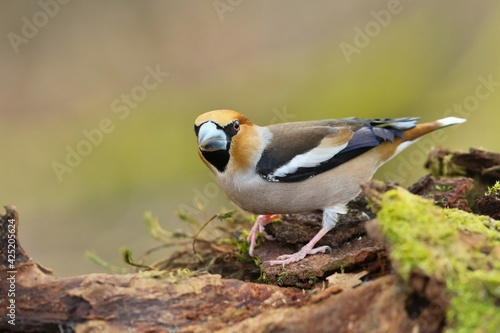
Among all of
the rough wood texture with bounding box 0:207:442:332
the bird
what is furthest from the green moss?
the bird

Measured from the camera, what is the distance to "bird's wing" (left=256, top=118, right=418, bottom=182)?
4777mm

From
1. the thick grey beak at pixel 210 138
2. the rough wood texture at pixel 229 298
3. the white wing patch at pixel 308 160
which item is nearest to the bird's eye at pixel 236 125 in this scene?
the thick grey beak at pixel 210 138

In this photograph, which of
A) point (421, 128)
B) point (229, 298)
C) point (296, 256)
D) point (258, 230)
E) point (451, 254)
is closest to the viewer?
point (451, 254)

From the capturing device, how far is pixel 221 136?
469 cm

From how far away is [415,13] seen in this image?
10.5 metres

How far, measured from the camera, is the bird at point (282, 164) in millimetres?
4723

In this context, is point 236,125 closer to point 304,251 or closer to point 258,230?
point 258,230

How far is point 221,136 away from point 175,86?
686 cm

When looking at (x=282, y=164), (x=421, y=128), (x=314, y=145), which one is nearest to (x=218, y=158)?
(x=282, y=164)

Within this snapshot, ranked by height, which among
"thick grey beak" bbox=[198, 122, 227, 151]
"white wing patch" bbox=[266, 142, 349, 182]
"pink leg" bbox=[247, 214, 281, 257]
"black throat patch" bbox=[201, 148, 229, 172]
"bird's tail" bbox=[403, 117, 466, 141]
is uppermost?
"thick grey beak" bbox=[198, 122, 227, 151]

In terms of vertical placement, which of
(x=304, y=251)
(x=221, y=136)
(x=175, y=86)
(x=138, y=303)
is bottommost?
(x=304, y=251)

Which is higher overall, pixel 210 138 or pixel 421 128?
pixel 210 138

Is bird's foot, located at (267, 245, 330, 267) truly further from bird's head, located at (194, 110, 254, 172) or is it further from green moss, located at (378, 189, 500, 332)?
green moss, located at (378, 189, 500, 332)

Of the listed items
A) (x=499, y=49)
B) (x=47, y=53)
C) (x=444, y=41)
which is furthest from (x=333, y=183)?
(x=47, y=53)
